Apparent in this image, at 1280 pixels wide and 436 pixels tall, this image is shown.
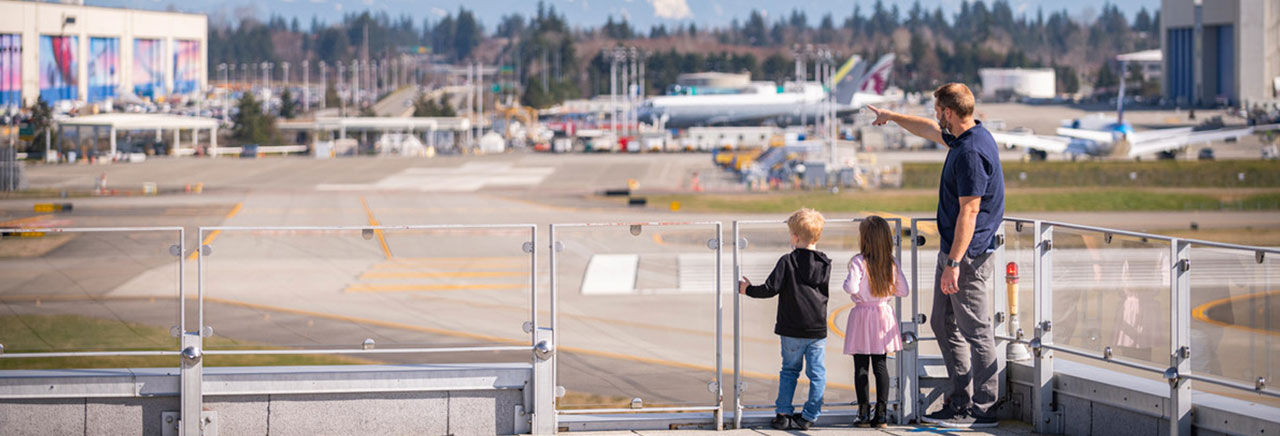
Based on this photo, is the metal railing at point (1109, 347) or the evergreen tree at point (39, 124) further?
the evergreen tree at point (39, 124)

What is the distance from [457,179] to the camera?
7338 cm

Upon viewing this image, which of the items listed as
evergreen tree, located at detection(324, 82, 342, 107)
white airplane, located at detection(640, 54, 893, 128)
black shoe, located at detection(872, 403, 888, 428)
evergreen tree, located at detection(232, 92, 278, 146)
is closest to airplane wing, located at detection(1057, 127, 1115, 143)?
white airplane, located at detection(640, 54, 893, 128)

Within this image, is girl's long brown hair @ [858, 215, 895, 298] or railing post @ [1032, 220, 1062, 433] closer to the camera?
girl's long brown hair @ [858, 215, 895, 298]

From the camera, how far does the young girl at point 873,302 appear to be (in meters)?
9.27

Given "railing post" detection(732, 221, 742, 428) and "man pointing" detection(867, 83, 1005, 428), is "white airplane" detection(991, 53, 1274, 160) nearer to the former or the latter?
"man pointing" detection(867, 83, 1005, 428)

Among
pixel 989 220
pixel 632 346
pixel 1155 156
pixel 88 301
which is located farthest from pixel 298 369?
pixel 1155 156

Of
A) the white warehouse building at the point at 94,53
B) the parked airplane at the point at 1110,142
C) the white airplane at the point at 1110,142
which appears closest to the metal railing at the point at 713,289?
the parked airplane at the point at 1110,142

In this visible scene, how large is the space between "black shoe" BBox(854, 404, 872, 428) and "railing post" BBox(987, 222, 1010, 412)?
1146 mm

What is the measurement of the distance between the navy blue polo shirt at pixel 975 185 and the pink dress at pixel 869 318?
58 cm

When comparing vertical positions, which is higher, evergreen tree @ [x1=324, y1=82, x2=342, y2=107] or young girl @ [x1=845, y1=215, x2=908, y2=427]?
evergreen tree @ [x1=324, y1=82, x2=342, y2=107]

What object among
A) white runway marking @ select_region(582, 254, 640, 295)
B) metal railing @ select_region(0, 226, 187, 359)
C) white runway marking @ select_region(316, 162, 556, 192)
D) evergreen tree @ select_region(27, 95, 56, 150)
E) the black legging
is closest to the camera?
metal railing @ select_region(0, 226, 187, 359)

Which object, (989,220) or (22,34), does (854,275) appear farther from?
(22,34)

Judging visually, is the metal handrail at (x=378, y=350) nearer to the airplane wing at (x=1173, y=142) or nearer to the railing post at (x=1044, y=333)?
the railing post at (x=1044, y=333)

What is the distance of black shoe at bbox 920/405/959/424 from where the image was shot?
977 cm
